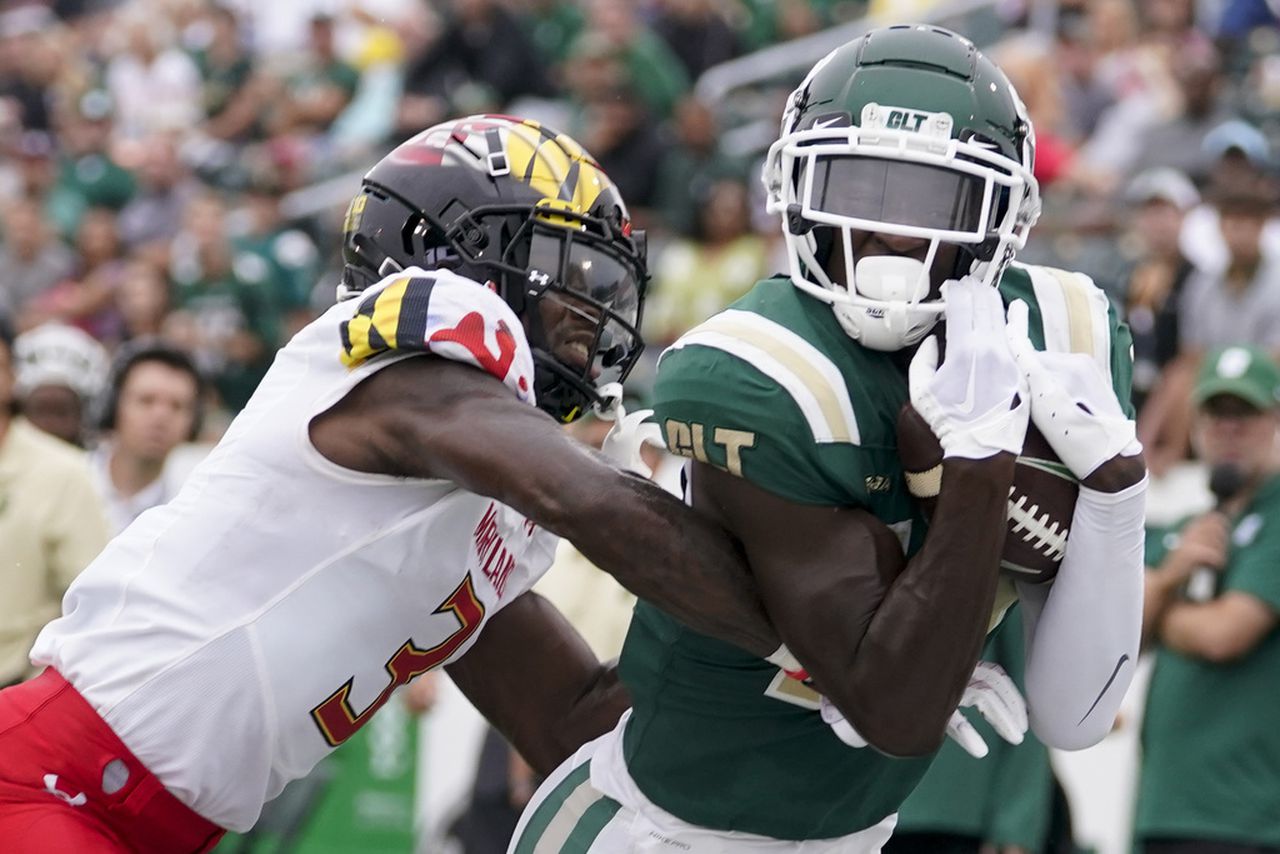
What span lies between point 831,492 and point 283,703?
0.82 metres

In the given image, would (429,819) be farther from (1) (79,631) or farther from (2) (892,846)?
(1) (79,631)

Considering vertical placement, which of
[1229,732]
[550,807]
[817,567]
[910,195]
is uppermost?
[910,195]

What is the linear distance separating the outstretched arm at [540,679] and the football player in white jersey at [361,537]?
0.36 meters

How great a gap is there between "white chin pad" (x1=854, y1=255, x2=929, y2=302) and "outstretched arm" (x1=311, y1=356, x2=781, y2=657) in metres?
0.38

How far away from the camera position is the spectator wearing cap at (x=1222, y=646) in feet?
15.7

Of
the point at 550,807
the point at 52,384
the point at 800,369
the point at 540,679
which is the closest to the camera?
the point at 800,369

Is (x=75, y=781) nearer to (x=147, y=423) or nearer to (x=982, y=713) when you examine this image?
(x=982, y=713)

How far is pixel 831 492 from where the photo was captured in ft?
8.29

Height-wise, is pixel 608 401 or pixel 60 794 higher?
pixel 608 401

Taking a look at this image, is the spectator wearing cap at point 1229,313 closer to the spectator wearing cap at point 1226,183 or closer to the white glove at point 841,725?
the spectator wearing cap at point 1226,183

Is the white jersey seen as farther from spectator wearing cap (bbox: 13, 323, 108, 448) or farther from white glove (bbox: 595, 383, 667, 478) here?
spectator wearing cap (bbox: 13, 323, 108, 448)

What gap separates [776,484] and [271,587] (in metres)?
0.73

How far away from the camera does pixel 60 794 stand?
8.72 feet

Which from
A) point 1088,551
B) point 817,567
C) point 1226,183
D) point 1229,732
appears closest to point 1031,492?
point 1088,551
